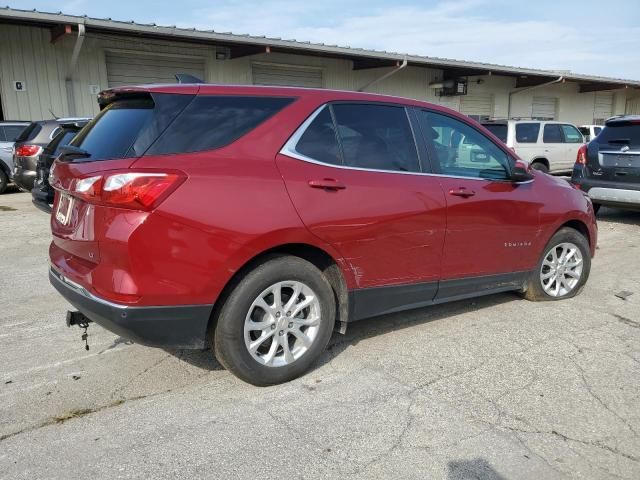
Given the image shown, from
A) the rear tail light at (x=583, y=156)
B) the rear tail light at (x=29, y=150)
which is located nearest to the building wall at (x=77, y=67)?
the rear tail light at (x=29, y=150)

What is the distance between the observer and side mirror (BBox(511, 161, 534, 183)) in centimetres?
429

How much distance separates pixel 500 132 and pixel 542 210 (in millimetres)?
10908

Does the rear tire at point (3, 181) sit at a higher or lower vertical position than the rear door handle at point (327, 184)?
lower

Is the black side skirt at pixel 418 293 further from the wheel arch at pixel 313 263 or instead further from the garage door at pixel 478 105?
the garage door at pixel 478 105

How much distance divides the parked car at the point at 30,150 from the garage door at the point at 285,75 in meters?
8.12

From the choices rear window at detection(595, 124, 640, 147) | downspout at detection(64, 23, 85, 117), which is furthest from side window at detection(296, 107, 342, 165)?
downspout at detection(64, 23, 85, 117)

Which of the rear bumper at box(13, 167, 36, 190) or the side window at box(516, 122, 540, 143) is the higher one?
the side window at box(516, 122, 540, 143)

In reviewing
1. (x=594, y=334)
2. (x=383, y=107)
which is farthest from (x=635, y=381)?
(x=383, y=107)

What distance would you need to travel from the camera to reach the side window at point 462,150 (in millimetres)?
3967

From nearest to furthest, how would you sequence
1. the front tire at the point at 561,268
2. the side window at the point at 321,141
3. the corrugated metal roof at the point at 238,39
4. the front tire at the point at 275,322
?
the front tire at the point at 275,322 < the side window at the point at 321,141 < the front tire at the point at 561,268 < the corrugated metal roof at the point at 238,39

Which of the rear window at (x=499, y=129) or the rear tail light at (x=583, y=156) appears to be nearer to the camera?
the rear tail light at (x=583, y=156)

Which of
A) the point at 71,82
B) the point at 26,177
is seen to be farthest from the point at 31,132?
the point at 71,82

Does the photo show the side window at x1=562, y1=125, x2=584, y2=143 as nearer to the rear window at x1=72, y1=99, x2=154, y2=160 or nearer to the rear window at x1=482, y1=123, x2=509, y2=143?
the rear window at x1=482, y1=123, x2=509, y2=143

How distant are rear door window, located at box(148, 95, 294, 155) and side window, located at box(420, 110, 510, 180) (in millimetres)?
1285
